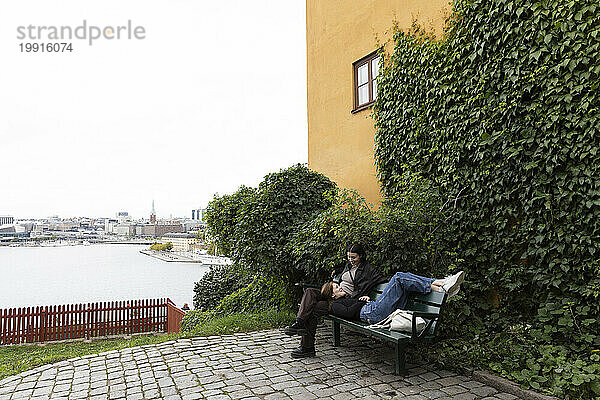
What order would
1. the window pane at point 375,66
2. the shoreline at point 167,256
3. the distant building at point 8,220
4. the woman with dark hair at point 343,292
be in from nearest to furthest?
1. the woman with dark hair at point 343,292
2. the window pane at point 375,66
3. the distant building at point 8,220
4. the shoreline at point 167,256

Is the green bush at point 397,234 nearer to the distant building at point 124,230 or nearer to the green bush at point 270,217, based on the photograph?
the green bush at point 270,217

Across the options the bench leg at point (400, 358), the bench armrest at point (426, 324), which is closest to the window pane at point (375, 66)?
the bench armrest at point (426, 324)

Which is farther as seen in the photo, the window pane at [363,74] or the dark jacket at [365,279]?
the window pane at [363,74]

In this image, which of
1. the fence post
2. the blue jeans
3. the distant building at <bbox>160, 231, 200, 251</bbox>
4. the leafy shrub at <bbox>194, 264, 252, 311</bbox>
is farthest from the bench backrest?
the distant building at <bbox>160, 231, 200, 251</bbox>

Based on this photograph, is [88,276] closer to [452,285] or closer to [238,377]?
[238,377]

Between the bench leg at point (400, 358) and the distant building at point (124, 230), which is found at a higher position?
the distant building at point (124, 230)

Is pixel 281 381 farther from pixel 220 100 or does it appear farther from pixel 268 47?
pixel 220 100

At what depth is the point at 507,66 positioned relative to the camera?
575 centimetres

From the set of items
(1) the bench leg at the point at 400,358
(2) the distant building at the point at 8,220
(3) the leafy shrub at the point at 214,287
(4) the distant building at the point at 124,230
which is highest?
(2) the distant building at the point at 8,220

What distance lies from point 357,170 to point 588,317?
545cm

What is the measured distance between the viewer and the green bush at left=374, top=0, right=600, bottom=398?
4871 millimetres

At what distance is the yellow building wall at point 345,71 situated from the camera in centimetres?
852

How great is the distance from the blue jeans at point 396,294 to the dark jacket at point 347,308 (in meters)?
0.28

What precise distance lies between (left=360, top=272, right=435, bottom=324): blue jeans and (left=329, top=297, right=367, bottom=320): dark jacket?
282 mm
